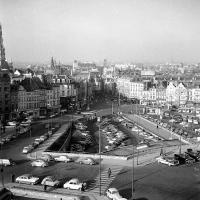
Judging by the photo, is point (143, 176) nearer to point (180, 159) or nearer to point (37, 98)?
point (180, 159)

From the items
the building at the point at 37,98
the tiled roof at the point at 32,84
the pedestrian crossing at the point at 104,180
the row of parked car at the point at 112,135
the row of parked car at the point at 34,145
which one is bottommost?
the row of parked car at the point at 112,135

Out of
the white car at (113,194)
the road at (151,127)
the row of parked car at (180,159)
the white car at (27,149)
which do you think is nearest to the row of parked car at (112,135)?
the road at (151,127)

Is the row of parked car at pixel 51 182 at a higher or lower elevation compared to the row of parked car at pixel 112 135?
higher

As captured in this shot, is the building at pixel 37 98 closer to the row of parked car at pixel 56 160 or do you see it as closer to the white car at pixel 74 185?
the row of parked car at pixel 56 160

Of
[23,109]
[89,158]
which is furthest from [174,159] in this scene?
[23,109]

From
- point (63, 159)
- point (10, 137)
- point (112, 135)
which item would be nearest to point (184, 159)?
point (63, 159)

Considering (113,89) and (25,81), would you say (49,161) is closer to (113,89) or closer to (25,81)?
(25,81)
